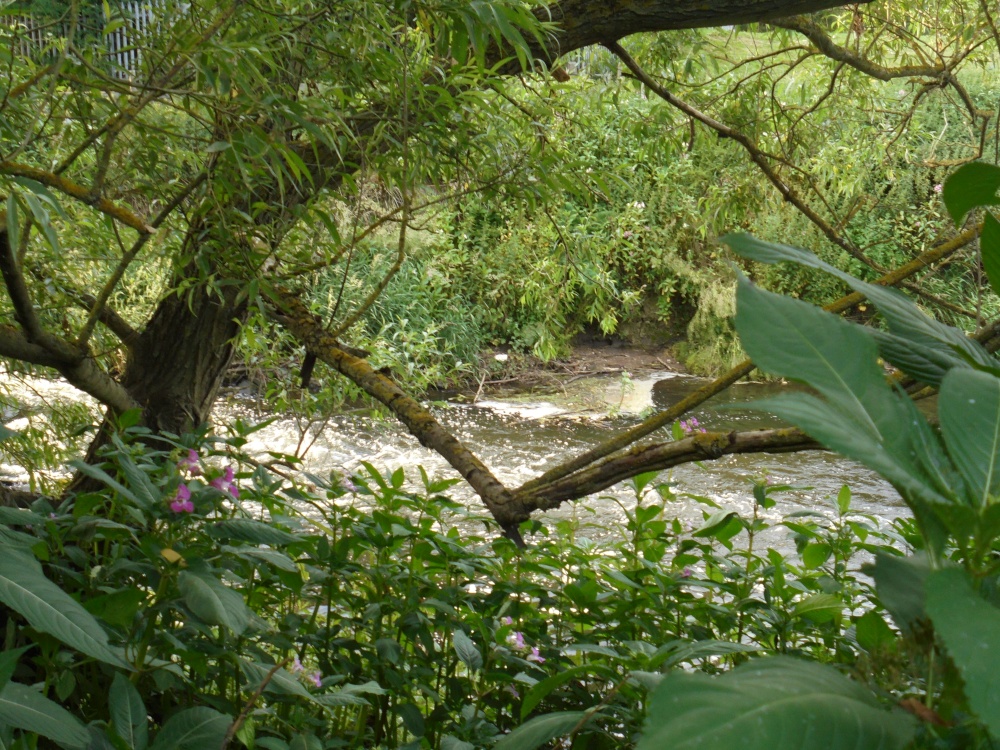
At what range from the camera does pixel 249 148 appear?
1.12 m

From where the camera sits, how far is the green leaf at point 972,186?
0.48 m

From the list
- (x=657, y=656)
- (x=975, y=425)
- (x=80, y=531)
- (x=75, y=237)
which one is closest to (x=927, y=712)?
(x=975, y=425)

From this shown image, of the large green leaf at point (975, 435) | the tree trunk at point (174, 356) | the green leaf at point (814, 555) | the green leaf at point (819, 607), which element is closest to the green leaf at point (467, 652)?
the green leaf at point (819, 607)

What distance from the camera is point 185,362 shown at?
2064 millimetres

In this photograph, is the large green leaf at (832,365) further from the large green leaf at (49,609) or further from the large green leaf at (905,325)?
the large green leaf at (49,609)

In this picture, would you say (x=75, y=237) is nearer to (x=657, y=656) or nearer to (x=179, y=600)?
(x=179, y=600)

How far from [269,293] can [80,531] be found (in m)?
0.65

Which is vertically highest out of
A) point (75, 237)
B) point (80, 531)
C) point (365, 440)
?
point (365, 440)

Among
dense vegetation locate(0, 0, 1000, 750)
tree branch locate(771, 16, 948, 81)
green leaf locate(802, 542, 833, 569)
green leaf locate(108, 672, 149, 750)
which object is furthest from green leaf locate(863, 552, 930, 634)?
tree branch locate(771, 16, 948, 81)

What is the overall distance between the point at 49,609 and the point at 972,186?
2.35 feet

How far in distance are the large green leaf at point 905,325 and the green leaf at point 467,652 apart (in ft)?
2.43

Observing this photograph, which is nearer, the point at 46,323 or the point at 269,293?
the point at 269,293

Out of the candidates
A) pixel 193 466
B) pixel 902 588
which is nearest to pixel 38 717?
pixel 193 466

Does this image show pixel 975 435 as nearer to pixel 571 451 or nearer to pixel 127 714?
pixel 127 714
